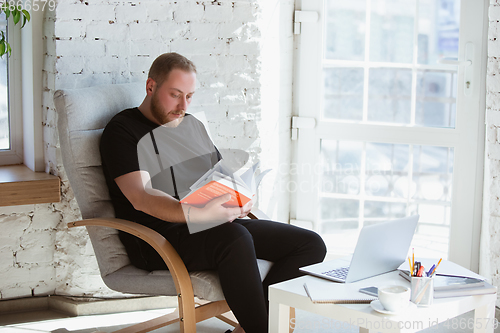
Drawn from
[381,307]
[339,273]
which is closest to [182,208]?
[339,273]

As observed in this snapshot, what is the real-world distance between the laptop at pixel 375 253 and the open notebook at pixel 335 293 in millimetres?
42

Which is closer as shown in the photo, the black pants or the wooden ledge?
the black pants

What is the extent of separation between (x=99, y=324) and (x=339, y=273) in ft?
4.25

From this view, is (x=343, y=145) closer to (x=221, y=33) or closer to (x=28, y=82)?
(x=221, y=33)

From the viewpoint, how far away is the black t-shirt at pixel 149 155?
183 cm

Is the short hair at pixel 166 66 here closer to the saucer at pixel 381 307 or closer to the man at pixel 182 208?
the man at pixel 182 208

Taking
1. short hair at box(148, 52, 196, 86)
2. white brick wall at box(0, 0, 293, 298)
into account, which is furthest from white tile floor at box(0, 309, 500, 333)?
short hair at box(148, 52, 196, 86)

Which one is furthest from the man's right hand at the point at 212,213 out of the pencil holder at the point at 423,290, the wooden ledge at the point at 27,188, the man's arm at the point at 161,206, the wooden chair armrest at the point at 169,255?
the wooden ledge at the point at 27,188

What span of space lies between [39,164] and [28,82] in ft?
1.32

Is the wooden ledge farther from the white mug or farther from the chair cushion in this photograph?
the white mug

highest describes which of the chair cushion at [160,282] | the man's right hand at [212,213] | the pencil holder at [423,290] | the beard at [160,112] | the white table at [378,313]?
the beard at [160,112]

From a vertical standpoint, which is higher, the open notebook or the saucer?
the saucer

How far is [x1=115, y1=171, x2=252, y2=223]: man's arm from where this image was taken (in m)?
1.76

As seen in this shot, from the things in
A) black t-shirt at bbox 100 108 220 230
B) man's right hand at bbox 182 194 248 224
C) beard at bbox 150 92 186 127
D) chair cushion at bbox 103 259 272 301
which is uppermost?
beard at bbox 150 92 186 127
